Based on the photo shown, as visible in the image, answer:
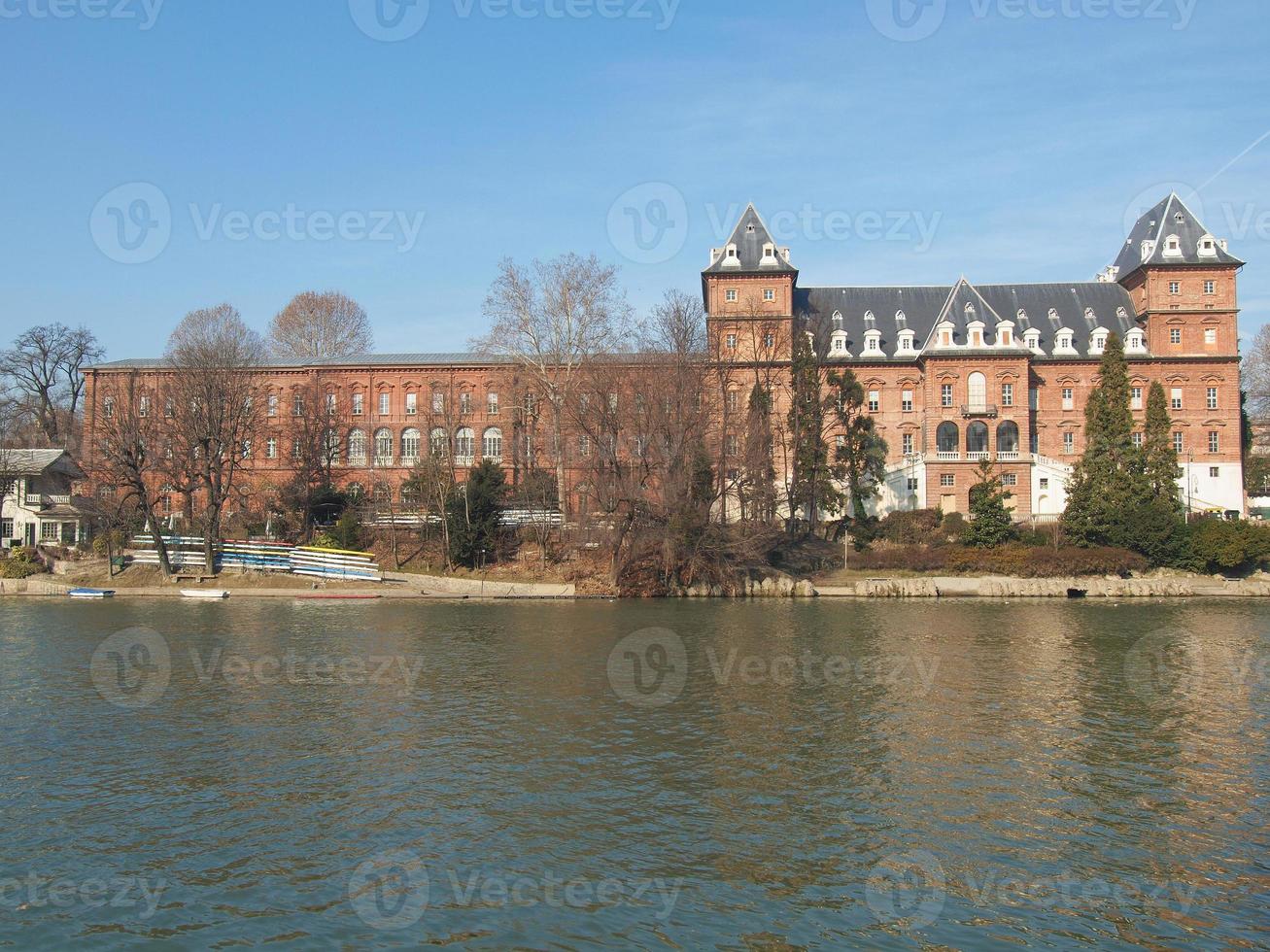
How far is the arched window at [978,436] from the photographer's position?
65812mm

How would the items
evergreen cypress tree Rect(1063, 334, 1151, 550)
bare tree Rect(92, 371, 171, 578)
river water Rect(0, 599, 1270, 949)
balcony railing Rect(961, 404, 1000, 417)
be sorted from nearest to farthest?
river water Rect(0, 599, 1270, 949)
bare tree Rect(92, 371, 171, 578)
evergreen cypress tree Rect(1063, 334, 1151, 550)
balcony railing Rect(961, 404, 1000, 417)

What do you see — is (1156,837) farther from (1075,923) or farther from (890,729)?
(890,729)

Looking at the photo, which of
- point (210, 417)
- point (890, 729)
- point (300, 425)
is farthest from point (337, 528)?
point (890, 729)

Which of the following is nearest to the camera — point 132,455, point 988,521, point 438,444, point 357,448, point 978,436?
point 132,455

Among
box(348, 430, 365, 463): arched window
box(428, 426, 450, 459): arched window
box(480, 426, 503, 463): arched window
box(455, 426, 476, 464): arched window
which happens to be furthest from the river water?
box(480, 426, 503, 463): arched window

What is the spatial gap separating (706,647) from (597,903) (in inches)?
749

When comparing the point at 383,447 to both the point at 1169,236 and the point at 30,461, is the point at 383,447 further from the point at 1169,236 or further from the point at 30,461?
the point at 1169,236

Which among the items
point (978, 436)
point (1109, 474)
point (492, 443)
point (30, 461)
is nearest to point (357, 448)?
point (492, 443)

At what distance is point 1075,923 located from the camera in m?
12.0

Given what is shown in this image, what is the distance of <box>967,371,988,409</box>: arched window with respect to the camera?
66.1 m

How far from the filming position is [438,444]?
5928 centimetres

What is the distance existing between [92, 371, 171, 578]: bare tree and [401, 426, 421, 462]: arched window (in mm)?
17013

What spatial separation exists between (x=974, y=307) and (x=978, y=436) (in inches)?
366

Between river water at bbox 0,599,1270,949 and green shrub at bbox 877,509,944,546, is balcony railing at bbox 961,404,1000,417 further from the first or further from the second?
river water at bbox 0,599,1270,949
